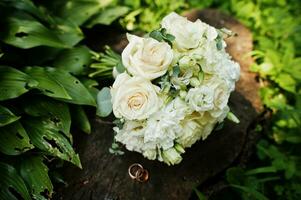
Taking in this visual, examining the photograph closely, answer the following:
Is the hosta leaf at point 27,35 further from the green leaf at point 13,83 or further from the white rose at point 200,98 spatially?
the white rose at point 200,98

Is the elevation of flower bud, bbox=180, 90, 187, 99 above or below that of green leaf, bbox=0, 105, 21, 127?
above

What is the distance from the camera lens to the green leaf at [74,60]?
8.57ft

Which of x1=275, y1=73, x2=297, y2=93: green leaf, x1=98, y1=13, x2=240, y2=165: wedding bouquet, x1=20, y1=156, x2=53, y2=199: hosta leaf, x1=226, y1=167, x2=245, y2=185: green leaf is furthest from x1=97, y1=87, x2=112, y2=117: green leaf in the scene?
x1=275, y1=73, x2=297, y2=93: green leaf

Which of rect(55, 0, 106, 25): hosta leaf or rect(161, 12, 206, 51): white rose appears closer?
rect(161, 12, 206, 51): white rose

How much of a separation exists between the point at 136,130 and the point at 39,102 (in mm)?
606

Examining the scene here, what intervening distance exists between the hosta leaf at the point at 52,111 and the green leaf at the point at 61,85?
0.19 feet

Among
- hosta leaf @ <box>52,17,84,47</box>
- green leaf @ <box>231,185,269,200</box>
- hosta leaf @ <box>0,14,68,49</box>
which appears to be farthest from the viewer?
hosta leaf @ <box>52,17,84,47</box>

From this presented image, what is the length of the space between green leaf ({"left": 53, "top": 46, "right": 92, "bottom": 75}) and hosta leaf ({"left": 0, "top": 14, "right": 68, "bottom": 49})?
99mm

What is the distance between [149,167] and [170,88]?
19.4 inches

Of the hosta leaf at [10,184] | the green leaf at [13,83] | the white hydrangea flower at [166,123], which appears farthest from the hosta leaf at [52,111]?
the white hydrangea flower at [166,123]

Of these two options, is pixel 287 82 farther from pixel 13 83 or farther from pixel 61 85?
pixel 13 83

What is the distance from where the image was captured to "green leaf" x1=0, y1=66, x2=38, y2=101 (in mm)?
2180

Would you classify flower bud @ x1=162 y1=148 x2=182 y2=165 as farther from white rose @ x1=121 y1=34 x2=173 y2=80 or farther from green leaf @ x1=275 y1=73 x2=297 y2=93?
green leaf @ x1=275 y1=73 x2=297 y2=93

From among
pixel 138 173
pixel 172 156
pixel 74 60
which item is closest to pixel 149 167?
pixel 138 173
